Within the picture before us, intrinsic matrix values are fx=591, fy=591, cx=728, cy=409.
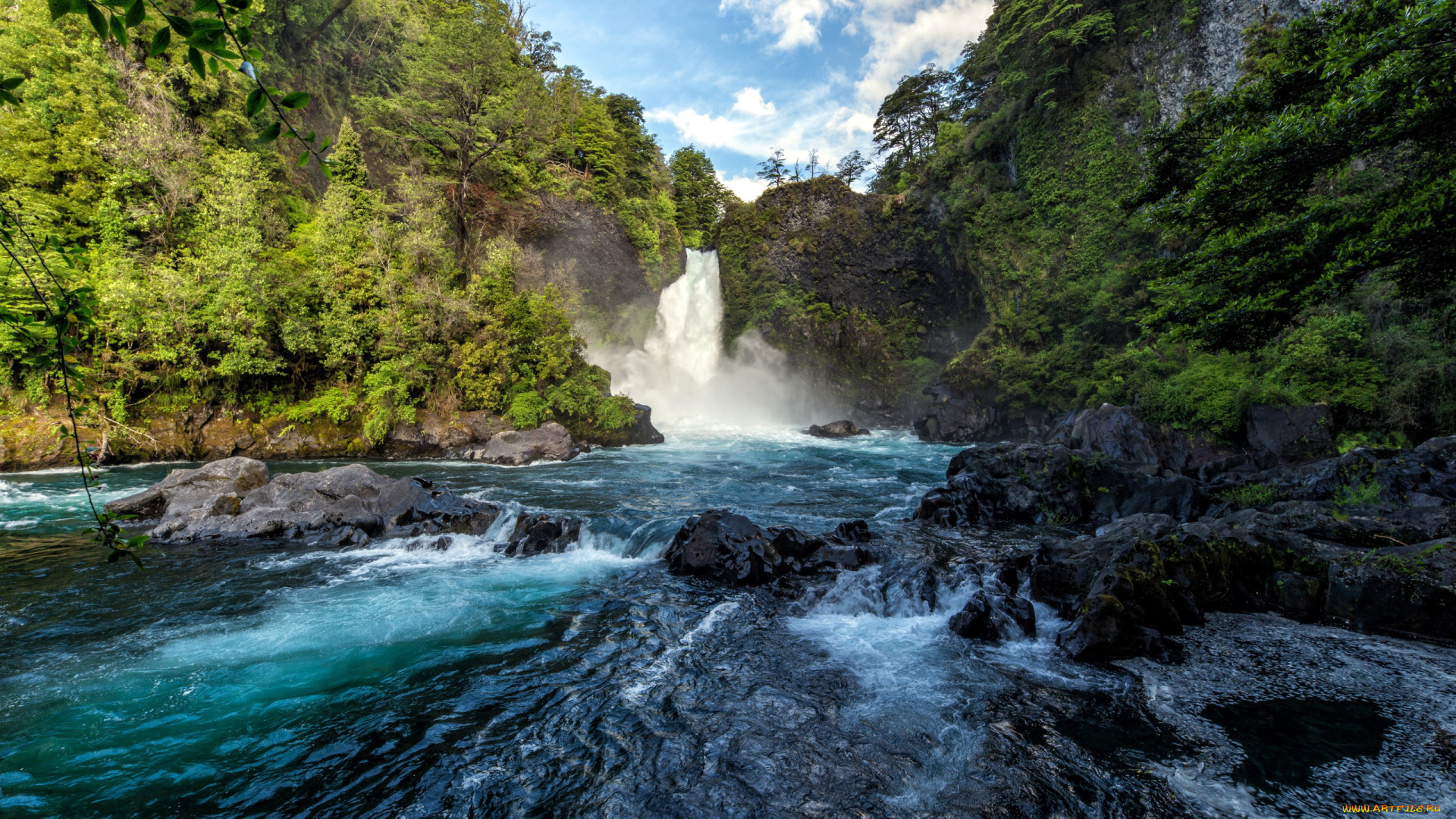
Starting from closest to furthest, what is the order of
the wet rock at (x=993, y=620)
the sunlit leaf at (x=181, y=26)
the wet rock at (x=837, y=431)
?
the sunlit leaf at (x=181, y=26) < the wet rock at (x=993, y=620) < the wet rock at (x=837, y=431)

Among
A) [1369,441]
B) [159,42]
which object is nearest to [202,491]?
[159,42]

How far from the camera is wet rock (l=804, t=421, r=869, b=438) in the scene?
89.1 feet

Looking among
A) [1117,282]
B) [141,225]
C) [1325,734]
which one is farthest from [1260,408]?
[141,225]

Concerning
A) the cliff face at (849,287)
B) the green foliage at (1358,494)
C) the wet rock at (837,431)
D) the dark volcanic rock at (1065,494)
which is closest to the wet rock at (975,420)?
the wet rock at (837,431)

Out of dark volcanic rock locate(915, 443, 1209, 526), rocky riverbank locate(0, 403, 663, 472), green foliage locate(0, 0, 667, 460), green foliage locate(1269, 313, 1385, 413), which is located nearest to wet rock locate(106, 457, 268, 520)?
green foliage locate(0, 0, 667, 460)

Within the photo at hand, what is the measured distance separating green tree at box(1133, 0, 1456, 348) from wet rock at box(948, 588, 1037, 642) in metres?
6.05

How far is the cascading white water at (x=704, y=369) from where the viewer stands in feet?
107

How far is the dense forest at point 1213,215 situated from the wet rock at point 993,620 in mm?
6046

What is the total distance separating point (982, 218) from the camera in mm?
28172

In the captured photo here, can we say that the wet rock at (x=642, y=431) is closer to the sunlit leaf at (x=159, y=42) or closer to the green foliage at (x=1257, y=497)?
the green foliage at (x=1257, y=497)

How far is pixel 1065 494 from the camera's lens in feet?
39.5

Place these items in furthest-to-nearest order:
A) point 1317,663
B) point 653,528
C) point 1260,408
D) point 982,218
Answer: point 982,218, point 1260,408, point 653,528, point 1317,663

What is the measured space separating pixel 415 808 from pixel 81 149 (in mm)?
21637

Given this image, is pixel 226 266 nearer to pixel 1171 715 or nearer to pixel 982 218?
pixel 1171 715
